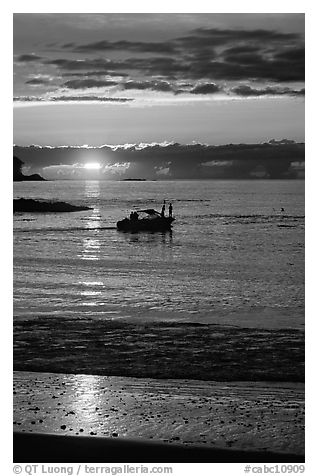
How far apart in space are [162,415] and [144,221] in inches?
268

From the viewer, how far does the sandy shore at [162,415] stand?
622 cm

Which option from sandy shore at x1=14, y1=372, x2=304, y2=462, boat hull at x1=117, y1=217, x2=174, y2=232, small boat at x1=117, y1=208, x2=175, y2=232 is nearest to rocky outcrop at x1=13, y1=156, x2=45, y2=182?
sandy shore at x1=14, y1=372, x2=304, y2=462

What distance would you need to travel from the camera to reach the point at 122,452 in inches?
243

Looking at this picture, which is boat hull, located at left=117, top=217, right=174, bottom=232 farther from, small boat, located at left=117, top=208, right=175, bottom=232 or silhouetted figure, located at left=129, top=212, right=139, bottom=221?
silhouetted figure, located at left=129, top=212, right=139, bottom=221

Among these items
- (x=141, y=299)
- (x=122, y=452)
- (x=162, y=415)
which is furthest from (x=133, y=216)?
(x=122, y=452)

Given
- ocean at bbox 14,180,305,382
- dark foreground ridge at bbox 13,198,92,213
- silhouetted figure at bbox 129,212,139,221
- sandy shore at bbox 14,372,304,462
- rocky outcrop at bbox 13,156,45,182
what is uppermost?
rocky outcrop at bbox 13,156,45,182

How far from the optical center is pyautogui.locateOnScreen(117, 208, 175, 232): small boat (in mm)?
12695

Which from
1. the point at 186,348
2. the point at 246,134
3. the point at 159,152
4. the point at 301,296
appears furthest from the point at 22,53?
the point at 301,296

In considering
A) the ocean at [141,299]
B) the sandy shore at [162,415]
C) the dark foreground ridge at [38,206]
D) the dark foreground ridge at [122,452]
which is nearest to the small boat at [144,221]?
the ocean at [141,299]

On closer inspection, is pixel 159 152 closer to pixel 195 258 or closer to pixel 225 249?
pixel 195 258

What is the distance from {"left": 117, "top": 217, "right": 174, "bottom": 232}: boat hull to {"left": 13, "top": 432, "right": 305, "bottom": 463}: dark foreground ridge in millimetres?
5867

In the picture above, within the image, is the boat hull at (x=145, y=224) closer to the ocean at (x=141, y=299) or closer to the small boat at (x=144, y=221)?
the small boat at (x=144, y=221)

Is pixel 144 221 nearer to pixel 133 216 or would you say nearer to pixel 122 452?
pixel 133 216
